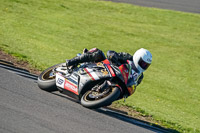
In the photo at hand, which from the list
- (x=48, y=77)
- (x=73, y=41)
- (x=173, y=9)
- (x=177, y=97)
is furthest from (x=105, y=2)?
(x=48, y=77)

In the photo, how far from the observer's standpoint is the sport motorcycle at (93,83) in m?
6.72

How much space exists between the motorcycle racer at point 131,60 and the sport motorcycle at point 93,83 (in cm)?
12

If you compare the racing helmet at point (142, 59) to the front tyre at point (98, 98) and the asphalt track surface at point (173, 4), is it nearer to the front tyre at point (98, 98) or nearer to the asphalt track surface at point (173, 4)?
the front tyre at point (98, 98)

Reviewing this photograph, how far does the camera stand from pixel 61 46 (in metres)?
15.2

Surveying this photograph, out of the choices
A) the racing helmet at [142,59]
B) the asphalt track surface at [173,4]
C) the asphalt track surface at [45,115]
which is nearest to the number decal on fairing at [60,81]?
the asphalt track surface at [45,115]

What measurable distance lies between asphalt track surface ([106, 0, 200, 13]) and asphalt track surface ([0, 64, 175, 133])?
1750cm

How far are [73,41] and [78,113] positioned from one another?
10159mm

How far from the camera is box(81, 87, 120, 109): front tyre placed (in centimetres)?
638

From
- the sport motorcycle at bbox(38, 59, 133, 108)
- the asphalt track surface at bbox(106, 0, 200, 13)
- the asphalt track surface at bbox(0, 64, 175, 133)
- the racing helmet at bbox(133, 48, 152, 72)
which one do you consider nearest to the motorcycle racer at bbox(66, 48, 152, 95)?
the racing helmet at bbox(133, 48, 152, 72)

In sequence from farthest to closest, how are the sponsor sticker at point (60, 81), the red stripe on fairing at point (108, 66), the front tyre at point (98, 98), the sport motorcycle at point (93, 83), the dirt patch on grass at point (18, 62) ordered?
the dirt patch on grass at point (18, 62) < the sponsor sticker at point (60, 81) < the red stripe on fairing at point (108, 66) < the sport motorcycle at point (93, 83) < the front tyre at point (98, 98)

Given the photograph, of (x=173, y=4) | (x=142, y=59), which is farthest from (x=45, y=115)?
(x=173, y=4)

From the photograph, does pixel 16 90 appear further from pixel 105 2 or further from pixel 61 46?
pixel 105 2

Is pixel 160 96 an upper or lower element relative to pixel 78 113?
lower

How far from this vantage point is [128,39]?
18250mm
